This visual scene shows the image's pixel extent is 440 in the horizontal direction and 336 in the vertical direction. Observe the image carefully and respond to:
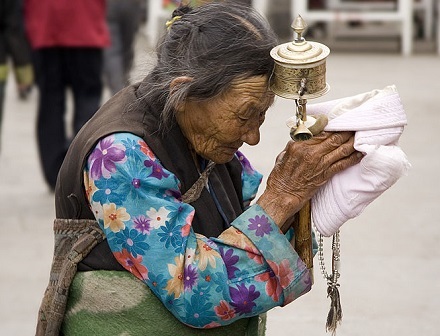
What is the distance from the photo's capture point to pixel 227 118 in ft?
8.00

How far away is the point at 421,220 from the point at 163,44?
3773 millimetres

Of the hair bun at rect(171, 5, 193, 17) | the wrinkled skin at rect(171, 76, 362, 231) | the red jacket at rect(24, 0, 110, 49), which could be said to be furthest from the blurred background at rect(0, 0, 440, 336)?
the red jacket at rect(24, 0, 110, 49)

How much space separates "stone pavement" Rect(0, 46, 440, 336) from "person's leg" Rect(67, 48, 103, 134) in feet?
1.92

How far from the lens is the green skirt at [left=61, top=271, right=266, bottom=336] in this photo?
2484 mm

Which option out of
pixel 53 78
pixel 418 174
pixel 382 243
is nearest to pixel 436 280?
pixel 382 243

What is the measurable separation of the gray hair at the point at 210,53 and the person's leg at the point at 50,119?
3.86m

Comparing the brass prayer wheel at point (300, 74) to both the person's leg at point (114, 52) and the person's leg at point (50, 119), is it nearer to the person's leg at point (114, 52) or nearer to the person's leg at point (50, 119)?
the person's leg at point (50, 119)

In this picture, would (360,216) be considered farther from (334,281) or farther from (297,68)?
(297,68)

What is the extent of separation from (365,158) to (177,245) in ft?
1.49

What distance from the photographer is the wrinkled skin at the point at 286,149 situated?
243 cm

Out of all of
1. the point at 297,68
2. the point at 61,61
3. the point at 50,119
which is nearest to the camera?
the point at 297,68

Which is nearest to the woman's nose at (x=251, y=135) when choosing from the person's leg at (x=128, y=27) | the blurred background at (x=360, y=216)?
the blurred background at (x=360, y=216)

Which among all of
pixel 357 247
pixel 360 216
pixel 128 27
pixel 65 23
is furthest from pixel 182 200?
pixel 128 27

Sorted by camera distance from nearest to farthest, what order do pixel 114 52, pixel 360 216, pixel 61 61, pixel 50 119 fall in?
pixel 360 216, pixel 61 61, pixel 50 119, pixel 114 52
